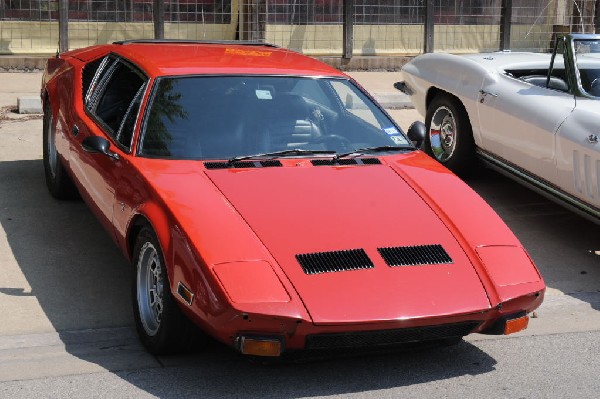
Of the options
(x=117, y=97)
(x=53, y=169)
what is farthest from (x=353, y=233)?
(x=53, y=169)

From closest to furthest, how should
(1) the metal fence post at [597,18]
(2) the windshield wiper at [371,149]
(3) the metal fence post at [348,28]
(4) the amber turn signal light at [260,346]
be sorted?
(4) the amber turn signal light at [260,346]
(2) the windshield wiper at [371,149]
(3) the metal fence post at [348,28]
(1) the metal fence post at [597,18]

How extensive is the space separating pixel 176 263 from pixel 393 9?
11267mm

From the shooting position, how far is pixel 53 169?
8016 millimetres

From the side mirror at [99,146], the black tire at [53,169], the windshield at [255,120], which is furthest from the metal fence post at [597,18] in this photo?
the side mirror at [99,146]

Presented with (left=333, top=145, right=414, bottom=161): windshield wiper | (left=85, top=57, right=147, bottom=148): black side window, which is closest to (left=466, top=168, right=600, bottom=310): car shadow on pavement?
(left=333, top=145, right=414, bottom=161): windshield wiper

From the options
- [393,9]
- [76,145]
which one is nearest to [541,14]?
[393,9]

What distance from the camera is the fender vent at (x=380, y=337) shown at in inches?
184

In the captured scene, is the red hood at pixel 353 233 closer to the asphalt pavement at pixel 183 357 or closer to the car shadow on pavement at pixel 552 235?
the asphalt pavement at pixel 183 357

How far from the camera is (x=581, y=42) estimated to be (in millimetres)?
8125

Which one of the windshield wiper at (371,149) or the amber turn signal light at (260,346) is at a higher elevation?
the windshield wiper at (371,149)

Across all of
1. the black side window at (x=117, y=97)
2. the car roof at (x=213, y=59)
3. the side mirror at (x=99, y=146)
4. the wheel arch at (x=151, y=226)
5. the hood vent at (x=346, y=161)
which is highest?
the car roof at (x=213, y=59)

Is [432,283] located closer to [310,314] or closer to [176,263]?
[310,314]

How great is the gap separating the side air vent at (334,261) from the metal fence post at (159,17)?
9962 mm

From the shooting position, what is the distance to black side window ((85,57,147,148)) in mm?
6164
